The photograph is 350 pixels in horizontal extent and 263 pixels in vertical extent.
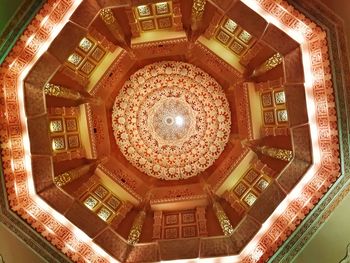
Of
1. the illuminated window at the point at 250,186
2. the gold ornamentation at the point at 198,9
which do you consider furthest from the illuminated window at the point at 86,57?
the illuminated window at the point at 250,186

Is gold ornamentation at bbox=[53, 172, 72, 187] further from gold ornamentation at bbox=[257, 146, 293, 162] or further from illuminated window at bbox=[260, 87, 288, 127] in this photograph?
illuminated window at bbox=[260, 87, 288, 127]

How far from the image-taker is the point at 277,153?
812 centimetres

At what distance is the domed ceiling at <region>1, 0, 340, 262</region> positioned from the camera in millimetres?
6477

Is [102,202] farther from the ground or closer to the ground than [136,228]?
closer to the ground

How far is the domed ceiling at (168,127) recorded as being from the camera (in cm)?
648

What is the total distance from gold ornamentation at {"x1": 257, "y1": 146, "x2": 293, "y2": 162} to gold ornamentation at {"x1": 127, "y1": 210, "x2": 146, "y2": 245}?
295cm

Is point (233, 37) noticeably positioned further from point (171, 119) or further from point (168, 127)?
point (168, 127)

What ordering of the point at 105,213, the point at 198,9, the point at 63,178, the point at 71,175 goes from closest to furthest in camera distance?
the point at 198,9 < the point at 63,178 < the point at 71,175 < the point at 105,213

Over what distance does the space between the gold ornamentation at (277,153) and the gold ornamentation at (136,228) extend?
9.69 ft

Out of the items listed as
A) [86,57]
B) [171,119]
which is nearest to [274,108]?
[171,119]

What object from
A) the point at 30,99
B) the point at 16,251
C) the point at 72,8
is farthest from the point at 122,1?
the point at 16,251

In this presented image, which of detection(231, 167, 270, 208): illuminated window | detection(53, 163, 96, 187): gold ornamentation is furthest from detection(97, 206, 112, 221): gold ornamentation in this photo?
detection(231, 167, 270, 208): illuminated window

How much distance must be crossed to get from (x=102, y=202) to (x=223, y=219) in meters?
2.75

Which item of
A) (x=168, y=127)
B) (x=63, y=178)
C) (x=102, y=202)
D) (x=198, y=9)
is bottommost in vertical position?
(x=102, y=202)
